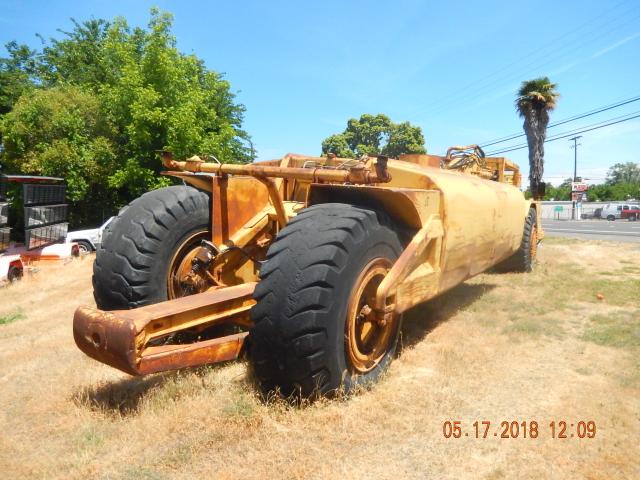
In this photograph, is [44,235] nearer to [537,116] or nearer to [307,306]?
[307,306]

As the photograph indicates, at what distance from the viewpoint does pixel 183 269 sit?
4168 mm

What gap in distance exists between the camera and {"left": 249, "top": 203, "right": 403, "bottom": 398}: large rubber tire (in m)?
2.77

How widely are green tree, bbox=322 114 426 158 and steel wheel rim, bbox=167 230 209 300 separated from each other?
33.0 m

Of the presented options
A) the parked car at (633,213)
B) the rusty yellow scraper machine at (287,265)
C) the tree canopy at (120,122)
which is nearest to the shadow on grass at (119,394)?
the rusty yellow scraper machine at (287,265)

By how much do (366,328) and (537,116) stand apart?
25.2 meters

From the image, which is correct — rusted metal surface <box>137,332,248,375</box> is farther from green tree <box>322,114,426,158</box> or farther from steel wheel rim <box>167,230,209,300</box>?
green tree <box>322,114,426,158</box>

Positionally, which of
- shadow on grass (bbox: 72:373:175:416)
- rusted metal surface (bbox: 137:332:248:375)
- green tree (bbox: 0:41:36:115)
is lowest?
shadow on grass (bbox: 72:373:175:416)

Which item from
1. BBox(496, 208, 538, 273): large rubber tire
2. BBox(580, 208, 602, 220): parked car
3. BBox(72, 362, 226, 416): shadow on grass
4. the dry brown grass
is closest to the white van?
BBox(580, 208, 602, 220): parked car

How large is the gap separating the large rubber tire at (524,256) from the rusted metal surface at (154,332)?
5.72 metres

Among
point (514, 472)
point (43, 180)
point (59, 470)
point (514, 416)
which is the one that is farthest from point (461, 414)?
point (43, 180)

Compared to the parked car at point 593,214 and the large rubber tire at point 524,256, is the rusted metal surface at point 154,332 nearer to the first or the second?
the large rubber tire at point 524,256

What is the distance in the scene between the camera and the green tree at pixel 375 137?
37.3 meters

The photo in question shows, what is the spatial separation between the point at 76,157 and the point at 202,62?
29.8 ft

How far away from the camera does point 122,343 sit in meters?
2.66
